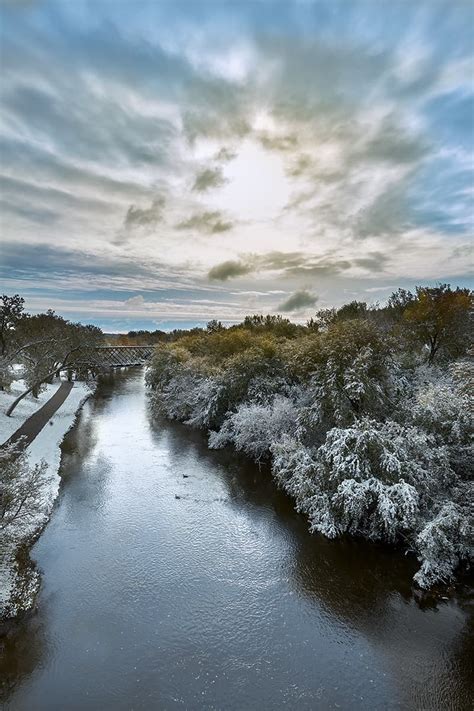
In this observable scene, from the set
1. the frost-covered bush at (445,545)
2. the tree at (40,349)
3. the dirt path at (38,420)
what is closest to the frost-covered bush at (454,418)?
the frost-covered bush at (445,545)

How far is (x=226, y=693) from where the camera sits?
9.19 metres

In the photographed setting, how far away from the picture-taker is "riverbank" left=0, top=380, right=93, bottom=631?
12.0 m

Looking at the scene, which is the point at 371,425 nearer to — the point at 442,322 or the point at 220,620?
the point at 220,620

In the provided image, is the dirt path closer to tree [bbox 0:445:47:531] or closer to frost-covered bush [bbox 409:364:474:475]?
tree [bbox 0:445:47:531]

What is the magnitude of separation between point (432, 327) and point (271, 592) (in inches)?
972

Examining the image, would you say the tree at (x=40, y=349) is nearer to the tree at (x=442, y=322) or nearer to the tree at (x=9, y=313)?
the tree at (x=9, y=313)

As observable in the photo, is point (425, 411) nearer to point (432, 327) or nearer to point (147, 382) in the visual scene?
point (432, 327)

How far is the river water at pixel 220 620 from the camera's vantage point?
925 cm

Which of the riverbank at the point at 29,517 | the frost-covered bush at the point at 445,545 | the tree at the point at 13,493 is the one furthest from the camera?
the frost-covered bush at the point at 445,545

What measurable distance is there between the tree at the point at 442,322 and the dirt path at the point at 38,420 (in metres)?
27.5

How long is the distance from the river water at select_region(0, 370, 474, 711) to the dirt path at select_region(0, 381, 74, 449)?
843 cm

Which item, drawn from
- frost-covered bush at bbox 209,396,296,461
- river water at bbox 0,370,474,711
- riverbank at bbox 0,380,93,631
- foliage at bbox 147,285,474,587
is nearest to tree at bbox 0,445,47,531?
riverbank at bbox 0,380,93,631

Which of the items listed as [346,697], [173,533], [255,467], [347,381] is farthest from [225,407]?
[346,697]

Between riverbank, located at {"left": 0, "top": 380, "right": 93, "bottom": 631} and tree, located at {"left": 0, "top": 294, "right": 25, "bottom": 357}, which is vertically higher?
tree, located at {"left": 0, "top": 294, "right": 25, "bottom": 357}
